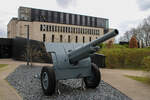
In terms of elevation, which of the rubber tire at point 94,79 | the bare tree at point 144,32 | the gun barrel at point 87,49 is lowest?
the rubber tire at point 94,79

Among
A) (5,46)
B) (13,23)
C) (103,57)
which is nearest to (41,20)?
(13,23)

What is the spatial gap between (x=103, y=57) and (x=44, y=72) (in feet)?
31.1

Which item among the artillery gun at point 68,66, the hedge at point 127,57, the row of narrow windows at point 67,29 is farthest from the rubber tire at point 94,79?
the row of narrow windows at point 67,29

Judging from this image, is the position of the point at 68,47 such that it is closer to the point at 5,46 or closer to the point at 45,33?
the point at 5,46

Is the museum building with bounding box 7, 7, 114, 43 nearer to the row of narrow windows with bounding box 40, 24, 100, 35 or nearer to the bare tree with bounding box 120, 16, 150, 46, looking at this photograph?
the row of narrow windows with bounding box 40, 24, 100, 35

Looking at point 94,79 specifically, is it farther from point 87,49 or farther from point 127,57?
point 127,57

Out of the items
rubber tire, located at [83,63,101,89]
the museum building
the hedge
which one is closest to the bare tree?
the museum building

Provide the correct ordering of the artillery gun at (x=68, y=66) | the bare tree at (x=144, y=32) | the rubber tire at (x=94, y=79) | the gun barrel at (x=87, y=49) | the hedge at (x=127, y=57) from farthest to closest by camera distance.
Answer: the bare tree at (x=144, y=32) → the hedge at (x=127, y=57) → the rubber tire at (x=94, y=79) → the artillery gun at (x=68, y=66) → the gun barrel at (x=87, y=49)

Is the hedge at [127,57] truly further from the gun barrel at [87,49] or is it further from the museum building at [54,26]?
the museum building at [54,26]

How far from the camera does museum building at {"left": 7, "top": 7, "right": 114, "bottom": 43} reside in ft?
159

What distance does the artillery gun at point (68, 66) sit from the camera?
504cm

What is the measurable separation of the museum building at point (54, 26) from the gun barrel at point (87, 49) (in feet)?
128

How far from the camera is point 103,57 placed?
46.7ft

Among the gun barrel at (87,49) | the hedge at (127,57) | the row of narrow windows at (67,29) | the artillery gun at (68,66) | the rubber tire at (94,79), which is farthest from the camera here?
the row of narrow windows at (67,29)
